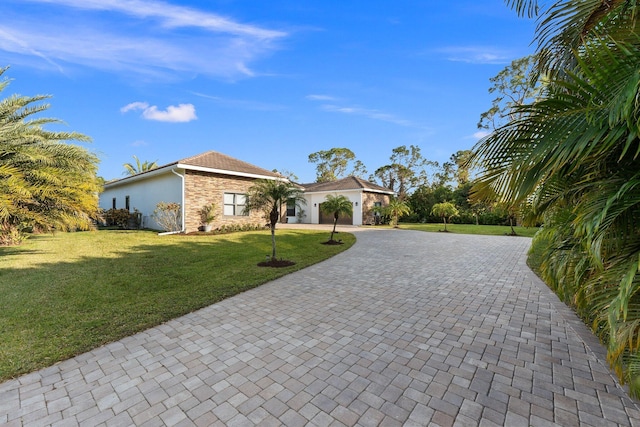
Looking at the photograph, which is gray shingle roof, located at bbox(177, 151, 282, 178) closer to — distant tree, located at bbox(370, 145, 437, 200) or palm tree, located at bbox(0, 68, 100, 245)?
palm tree, located at bbox(0, 68, 100, 245)

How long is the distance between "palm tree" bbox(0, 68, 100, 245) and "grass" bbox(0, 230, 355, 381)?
147 cm

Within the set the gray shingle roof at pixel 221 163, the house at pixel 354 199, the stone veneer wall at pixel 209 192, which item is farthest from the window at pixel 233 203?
the house at pixel 354 199

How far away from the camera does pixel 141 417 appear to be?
2.17 metres

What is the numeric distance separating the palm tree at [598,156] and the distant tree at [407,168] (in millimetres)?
34101

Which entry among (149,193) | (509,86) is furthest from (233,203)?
(509,86)

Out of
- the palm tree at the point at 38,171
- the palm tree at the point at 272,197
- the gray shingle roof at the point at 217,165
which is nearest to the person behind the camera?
the palm tree at the point at 38,171

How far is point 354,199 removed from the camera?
927 inches

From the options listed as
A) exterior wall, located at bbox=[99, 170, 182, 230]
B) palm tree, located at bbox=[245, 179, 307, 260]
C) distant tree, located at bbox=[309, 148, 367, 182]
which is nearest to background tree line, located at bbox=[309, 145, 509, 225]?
distant tree, located at bbox=[309, 148, 367, 182]

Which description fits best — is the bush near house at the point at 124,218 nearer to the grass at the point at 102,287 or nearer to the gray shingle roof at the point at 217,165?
the gray shingle roof at the point at 217,165

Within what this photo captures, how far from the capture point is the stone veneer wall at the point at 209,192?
14742 mm

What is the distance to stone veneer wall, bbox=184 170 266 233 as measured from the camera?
48.4 feet

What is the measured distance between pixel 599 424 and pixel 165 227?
16.7m

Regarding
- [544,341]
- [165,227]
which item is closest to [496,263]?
[544,341]

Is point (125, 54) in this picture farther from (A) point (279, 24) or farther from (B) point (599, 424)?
(B) point (599, 424)
